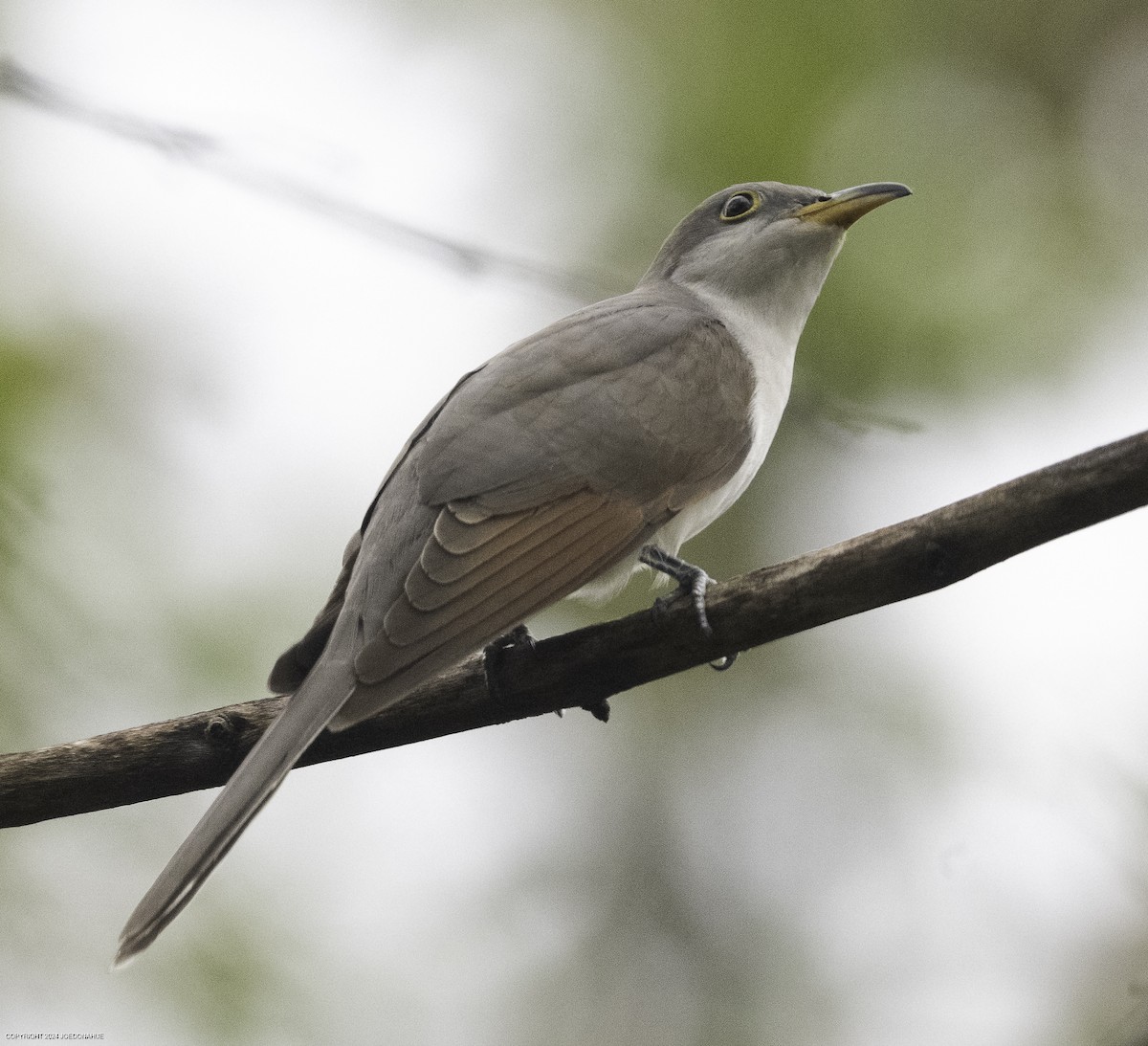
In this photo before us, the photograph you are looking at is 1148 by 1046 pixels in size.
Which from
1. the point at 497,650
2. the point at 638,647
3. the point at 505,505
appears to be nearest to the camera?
the point at 638,647

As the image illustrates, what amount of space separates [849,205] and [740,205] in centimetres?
56

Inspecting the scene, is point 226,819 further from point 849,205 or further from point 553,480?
point 849,205

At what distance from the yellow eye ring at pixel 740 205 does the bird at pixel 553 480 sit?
0.06m

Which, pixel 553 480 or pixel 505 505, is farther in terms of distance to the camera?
pixel 553 480

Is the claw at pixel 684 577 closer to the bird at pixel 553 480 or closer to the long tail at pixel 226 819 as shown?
the bird at pixel 553 480

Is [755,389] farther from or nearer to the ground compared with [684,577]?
farther from the ground

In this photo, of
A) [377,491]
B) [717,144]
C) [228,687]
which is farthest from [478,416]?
[717,144]

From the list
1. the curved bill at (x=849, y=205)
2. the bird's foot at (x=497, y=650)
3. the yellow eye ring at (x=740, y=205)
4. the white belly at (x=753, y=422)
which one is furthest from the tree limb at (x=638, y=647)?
the yellow eye ring at (x=740, y=205)

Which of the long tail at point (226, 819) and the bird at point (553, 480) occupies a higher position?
the bird at point (553, 480)

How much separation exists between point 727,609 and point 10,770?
5.90 ft

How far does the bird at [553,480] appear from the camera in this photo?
322cm

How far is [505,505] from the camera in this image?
3.87 metres

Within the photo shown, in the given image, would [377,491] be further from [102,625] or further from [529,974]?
[529,974]

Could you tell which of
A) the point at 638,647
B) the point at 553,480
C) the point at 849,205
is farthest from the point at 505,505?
the point at 849,205
